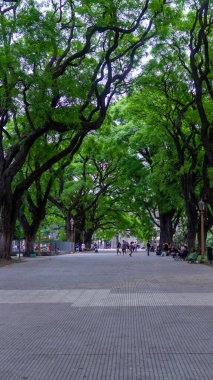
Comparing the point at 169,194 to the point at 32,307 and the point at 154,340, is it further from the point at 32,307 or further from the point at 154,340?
the point at 154,340

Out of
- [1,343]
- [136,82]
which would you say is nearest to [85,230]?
[136,82]

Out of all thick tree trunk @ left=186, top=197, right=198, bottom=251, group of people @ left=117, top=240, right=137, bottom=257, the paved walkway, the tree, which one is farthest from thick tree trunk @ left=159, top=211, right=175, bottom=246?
the paved walkway

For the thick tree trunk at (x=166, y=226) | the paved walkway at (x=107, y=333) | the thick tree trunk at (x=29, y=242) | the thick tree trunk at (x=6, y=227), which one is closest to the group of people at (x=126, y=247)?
the thick tree trunk at (x=166, y=226)

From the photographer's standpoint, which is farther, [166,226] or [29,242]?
[166,226]

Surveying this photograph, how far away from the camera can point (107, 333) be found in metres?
7.85

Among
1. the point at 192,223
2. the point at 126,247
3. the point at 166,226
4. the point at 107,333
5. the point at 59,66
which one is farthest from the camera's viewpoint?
the point at 126,247

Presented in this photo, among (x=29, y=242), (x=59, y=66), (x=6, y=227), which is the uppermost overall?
(x=59, y=66)

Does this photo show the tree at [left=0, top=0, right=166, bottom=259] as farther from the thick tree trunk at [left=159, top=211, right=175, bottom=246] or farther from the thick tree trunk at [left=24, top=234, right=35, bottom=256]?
the thick tree trunk at [left=159, top=211, right=175, bottom=246]

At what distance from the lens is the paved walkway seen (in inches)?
225

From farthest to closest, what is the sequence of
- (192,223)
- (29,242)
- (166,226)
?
1. (166,226)
2. (29,242)
3. (192,223)

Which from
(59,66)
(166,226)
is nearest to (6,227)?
(59,66)

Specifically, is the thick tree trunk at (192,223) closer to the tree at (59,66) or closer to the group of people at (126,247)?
the tree at (59,66)

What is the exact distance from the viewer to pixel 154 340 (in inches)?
286

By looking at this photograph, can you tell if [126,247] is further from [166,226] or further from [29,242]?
[29,242]
